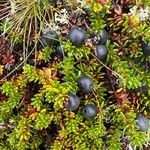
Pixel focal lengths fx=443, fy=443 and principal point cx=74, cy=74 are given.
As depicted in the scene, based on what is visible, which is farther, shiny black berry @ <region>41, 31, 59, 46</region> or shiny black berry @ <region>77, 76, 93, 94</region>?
shiny black berry @ <region>41, 31, 59, 46</region>

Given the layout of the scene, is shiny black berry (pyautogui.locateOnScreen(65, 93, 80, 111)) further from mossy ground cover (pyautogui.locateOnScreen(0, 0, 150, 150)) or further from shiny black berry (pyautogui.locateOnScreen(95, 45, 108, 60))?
shiny black berry (pyautogui.locateOnScreen(95, 45, 108, 60))

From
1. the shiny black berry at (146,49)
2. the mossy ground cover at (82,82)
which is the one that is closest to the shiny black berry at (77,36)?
the mossy ground cover at (82,82)

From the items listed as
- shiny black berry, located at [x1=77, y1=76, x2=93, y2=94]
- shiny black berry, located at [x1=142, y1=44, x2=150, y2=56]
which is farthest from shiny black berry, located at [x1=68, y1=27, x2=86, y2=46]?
shiny black berry, located at [x1=142, y1=44, x2=150, y2=56]

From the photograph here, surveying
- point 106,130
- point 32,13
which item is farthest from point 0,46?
point 106,130

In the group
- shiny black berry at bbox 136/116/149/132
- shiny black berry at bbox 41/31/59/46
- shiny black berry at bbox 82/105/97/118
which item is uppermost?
shiny black berry at bbox 41/31/59/46

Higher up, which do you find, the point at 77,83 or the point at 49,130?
the point at 77,83

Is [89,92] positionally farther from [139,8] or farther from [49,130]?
[139,8]

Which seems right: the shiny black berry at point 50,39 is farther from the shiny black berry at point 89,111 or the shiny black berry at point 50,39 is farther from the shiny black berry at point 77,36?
the shiny black berry at point 89,111
